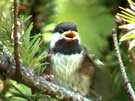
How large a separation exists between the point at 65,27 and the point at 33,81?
1.34 ft

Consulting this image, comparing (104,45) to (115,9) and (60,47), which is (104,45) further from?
(60,47)

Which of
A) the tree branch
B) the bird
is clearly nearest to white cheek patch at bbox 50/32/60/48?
the bird

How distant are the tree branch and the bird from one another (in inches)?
5.4

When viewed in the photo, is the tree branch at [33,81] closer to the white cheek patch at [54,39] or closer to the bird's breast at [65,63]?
the bird's breast at [65,63]

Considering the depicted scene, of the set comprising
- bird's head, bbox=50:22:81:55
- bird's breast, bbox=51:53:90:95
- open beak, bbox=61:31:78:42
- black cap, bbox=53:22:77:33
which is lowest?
bird's breast, bbox=51:53:90:95

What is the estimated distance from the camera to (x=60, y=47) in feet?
4.29

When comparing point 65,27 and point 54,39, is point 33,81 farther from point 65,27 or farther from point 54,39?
point 54,39

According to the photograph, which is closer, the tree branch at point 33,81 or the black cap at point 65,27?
the tree branch at point 33,81

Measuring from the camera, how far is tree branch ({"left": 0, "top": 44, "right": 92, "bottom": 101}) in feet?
2.29

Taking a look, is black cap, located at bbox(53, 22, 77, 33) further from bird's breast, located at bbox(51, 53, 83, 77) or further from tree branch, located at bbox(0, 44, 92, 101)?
tree branch, located at bbox(0, 44, 92, 101)

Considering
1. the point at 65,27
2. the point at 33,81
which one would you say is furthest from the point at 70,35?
the point at 33,81

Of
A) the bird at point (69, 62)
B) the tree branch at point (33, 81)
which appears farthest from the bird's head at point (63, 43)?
the tree branch at point (33, 81)

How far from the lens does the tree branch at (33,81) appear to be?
2.29 feet

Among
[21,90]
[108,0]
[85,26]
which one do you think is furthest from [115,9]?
[21,90]
